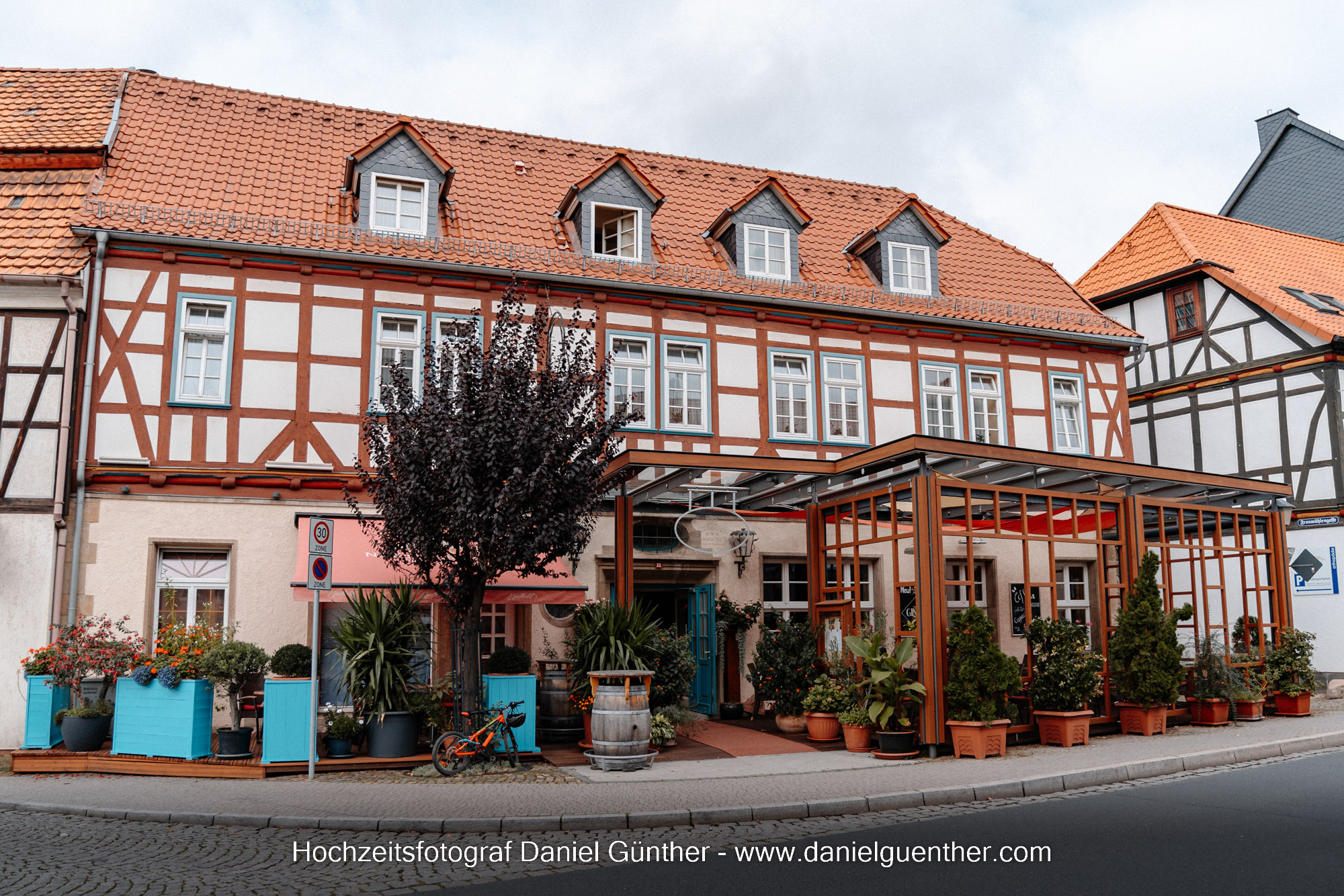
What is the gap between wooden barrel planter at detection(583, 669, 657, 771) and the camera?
11.6 meters

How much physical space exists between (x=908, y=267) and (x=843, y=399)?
333 centimetres

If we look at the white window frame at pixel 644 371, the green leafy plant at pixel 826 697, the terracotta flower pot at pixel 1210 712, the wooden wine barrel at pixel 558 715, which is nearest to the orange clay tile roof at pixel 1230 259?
the terracotta flower pot at pixel 1210 712

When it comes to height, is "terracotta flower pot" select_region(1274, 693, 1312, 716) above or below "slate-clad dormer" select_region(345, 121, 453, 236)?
below

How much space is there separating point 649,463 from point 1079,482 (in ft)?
22.8

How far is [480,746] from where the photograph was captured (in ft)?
Answer: 38.4

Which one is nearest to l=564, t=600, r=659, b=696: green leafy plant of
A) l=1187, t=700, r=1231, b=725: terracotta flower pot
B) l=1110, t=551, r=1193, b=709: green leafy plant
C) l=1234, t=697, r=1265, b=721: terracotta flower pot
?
l=1110, t=551, r=1193, b=709: green leafy plant

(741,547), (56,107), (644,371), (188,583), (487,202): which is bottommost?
(188,583)

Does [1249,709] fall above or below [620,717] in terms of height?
below

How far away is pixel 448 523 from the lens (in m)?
11.8

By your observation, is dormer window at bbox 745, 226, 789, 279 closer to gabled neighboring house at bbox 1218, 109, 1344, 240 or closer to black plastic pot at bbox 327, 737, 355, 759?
black plastic pot at bbox 327, 737, 355, 759

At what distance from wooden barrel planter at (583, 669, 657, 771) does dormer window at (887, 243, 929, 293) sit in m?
10.7

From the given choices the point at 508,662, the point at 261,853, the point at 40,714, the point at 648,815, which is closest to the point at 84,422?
the point at 40,714

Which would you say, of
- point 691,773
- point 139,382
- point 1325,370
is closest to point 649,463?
point 691,773

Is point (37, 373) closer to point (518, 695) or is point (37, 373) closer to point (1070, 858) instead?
point (518, 695)
